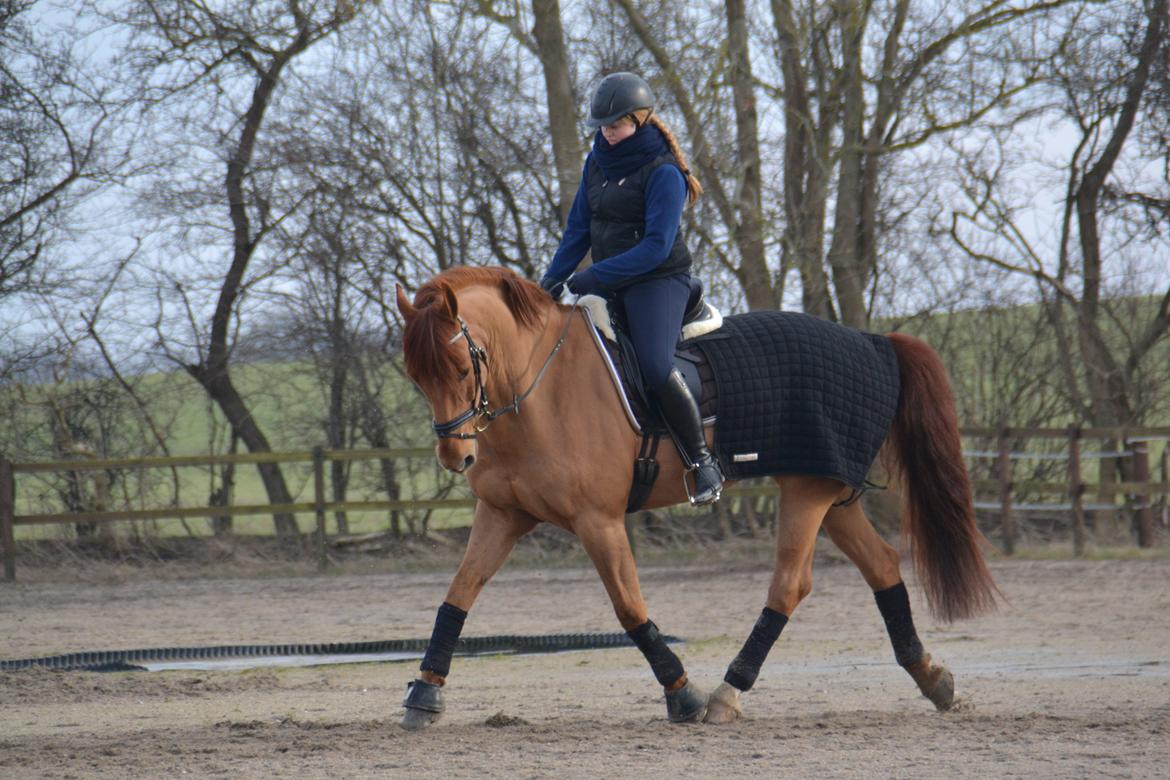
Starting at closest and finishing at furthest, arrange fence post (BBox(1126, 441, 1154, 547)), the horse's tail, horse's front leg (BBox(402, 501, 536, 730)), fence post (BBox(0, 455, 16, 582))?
horse's front leg (BBox(402, 501, 536, 730)), the horse's tail, fence post (BBox(0, 455, 16, 582)), fence post (BBox(1126, 441, 1154, 547))

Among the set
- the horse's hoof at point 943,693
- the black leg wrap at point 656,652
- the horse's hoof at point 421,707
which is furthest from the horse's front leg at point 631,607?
the horse's hoof at point 943,693

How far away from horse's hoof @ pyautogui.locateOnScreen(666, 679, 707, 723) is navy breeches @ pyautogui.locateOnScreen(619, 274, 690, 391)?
1.24m

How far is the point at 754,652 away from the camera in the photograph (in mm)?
5023

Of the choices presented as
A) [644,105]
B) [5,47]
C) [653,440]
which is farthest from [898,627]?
[5,47]

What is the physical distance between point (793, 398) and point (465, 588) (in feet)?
5.29

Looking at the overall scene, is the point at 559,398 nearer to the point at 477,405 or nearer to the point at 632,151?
the point at 477,405

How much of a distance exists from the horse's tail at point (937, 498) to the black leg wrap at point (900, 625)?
18 centimetres

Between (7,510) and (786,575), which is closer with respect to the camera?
(786,575)

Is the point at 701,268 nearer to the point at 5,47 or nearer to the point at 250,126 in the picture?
the point at 250,126

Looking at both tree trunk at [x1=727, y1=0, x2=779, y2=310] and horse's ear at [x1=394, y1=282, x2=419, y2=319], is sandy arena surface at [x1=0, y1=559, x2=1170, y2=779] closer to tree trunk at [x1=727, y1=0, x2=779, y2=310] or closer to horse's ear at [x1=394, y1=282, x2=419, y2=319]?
horse's ear at [x1=394, y1=282, x2=419, y2=319]

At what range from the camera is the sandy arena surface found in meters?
4.04

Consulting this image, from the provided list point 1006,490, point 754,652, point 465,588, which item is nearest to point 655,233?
point 465,588

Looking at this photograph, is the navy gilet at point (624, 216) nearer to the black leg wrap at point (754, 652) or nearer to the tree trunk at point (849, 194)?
the black leg wrap at point (754, 652)

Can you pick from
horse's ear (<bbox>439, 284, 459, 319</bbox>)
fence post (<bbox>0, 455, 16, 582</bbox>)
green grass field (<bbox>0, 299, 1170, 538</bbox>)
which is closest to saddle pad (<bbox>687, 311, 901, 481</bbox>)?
horse's ear (<bbox>439, 284, 459, 319</bbox>)
